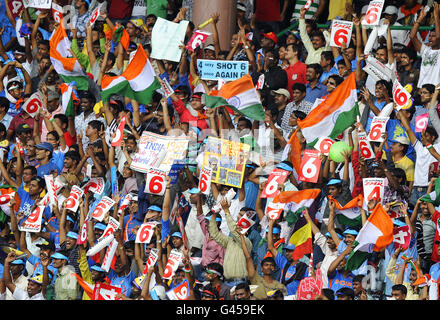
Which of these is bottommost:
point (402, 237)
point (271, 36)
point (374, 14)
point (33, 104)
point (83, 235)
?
point (83, 235)

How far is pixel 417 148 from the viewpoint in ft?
43.4

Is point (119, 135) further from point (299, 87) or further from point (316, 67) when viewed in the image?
point (316, 67)

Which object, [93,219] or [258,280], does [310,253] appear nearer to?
[258,280]

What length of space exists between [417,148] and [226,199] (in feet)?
7.46

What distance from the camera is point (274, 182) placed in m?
13.3

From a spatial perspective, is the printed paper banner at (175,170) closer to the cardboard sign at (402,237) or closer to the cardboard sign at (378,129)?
the cardboard sign at (378,129)

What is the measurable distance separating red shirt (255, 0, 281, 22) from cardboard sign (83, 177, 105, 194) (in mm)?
3511

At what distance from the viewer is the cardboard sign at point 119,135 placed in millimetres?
14828

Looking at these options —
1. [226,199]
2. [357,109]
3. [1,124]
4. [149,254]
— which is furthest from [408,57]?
[1,124]

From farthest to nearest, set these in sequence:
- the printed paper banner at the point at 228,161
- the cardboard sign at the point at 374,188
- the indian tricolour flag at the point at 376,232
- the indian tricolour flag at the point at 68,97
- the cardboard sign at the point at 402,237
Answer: the indian tricolour flag at the point at 68,97, the printed paper banner at the point at 228,161, the cardboard sign at the point at 374,188, the cardboard sign at the point at 402,237, the indian tricolour flag at the point at 376,232

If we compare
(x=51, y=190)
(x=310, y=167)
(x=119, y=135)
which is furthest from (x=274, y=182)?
(x=51, y=190)

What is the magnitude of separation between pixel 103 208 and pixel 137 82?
1.73 m

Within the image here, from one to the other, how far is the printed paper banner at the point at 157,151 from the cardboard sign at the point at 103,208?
51 centimetres

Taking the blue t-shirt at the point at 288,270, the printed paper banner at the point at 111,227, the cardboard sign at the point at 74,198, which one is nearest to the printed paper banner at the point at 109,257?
the printed paper banner at the point at 111,227
